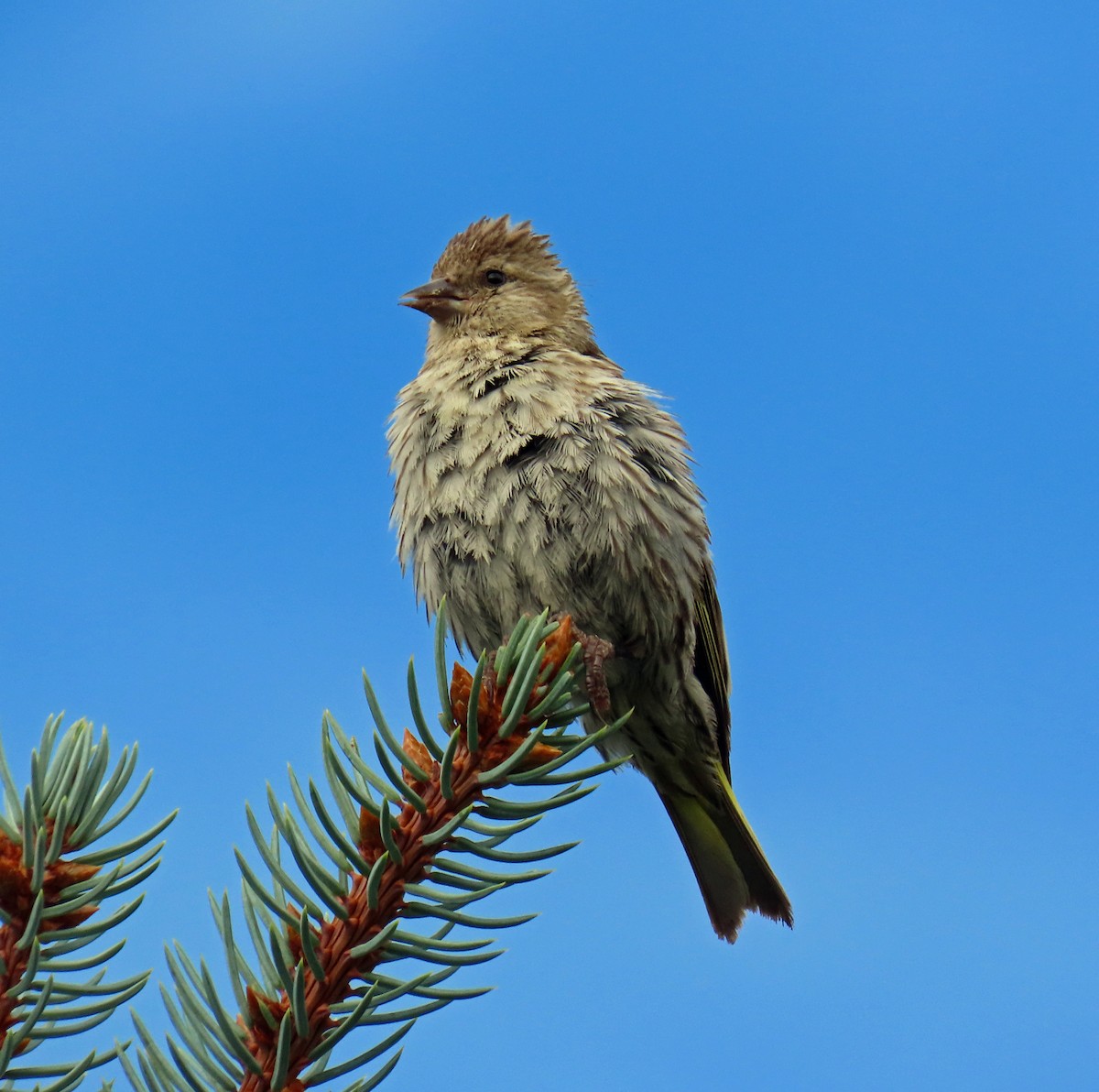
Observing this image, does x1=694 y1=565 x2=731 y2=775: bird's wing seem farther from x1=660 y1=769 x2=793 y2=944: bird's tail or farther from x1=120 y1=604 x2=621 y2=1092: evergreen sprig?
x1=120 y1=604 x2=621 y2=1092: evergreen sprig

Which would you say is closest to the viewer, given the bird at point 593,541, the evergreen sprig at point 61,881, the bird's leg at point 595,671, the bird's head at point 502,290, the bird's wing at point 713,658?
the evergreen sprig at point 61,881

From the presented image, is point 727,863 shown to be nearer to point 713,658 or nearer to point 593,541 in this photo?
point 713,658

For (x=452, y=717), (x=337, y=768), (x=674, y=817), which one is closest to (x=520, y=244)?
(x=674, y=817)

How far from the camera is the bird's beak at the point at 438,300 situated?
192 inches

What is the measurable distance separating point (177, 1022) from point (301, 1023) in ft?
0.56

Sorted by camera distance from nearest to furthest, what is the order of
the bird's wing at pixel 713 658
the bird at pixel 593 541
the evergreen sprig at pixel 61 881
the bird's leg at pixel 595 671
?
the evergreen sprig at pixel 61 881 → the bird's leg at pixel 595 671 → the bird at pixel 593 541 → the bird's wing at pixel 713 658

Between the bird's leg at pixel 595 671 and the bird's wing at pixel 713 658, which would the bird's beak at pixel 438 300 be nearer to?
the bird's wing at pixel 713 658

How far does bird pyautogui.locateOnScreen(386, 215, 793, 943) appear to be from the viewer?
3740 mm

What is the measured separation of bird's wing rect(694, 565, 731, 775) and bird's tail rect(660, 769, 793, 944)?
0.52 ft

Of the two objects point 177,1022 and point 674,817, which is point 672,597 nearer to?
point 674,817

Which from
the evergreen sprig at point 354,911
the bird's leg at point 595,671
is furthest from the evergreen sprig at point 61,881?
the bird's leg at point 595,671

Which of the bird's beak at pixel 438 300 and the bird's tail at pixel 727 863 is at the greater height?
the bird's beak at pixel 438 300

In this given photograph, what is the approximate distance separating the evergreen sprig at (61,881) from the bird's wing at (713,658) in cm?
294

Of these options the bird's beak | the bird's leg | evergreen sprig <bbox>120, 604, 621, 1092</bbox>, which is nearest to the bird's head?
the bird's beak
